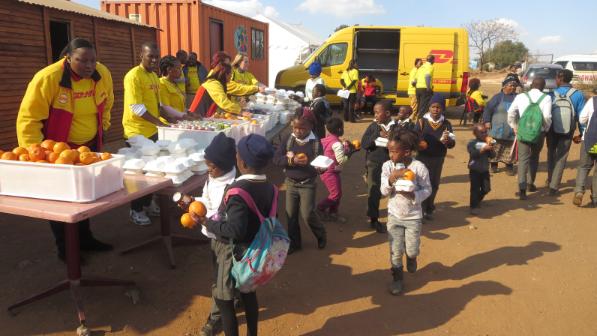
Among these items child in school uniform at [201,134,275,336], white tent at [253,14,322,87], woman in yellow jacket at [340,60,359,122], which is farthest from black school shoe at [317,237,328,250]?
white tent at [253,14,322,87]

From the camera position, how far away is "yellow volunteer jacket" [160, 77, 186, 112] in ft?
17.6

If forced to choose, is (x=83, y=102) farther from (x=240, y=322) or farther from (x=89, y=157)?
(x=240, y=322)

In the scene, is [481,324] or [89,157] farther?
[481,324]

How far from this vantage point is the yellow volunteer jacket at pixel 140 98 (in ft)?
15.3

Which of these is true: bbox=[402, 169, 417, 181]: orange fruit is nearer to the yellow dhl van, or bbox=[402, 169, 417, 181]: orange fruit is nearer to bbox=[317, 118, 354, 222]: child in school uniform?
bbox=[317, 118, 354, 222]: child in school uniform

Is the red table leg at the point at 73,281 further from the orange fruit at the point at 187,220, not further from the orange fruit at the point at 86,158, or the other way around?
the orange fruit at the point at 187,220

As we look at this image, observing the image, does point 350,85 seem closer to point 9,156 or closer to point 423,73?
point 423,73

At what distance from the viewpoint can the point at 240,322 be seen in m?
3.53

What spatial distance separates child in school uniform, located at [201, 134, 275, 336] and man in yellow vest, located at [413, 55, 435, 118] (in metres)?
9.78

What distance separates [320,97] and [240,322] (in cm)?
426

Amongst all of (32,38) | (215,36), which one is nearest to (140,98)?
(32,38)

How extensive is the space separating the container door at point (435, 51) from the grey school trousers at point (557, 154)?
6779 mm

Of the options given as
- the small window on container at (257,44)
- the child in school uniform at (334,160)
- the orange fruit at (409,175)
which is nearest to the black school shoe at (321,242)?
the child in school uniform at (334,160)

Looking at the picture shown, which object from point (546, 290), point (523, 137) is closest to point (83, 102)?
point (546, 290)
